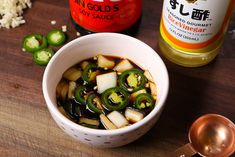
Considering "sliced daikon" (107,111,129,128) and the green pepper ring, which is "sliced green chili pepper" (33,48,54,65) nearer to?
the green pepper ring

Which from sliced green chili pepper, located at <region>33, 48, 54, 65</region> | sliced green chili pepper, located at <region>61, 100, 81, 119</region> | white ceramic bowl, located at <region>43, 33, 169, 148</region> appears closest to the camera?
white ceramic bowl, located at <region>43, 33, 169, 148</region>

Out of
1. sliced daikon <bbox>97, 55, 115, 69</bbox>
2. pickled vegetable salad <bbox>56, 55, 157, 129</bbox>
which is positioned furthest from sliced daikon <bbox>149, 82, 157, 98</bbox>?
sliced daikon <bbox>97, 55, 115, 69</bbox>

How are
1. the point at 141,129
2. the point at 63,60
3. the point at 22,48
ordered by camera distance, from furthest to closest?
the point at 22,48
the point at 63,60
the point at 141,129

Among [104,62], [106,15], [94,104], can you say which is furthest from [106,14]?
[94,104]

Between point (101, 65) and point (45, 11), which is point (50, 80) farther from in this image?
point (45, 11)

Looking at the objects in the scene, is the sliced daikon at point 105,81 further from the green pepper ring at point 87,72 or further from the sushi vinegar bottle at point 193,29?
the sushi vinegar bottle at point 193,29

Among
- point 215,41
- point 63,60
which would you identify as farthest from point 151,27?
point 63,60
